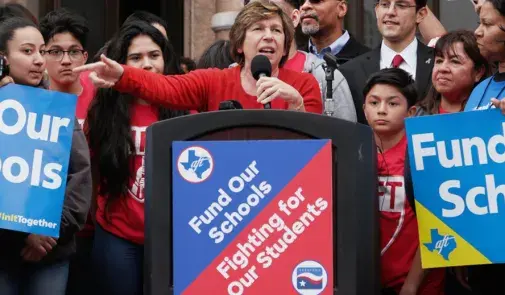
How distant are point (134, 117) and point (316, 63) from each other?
3.24 feet

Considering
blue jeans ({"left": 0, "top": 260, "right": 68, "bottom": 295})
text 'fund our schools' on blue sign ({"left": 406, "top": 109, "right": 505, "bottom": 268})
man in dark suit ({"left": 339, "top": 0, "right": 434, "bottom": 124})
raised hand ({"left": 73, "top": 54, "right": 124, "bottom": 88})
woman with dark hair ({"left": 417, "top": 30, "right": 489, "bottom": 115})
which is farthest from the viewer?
man in dark suit ({"left": 339, "top": 0, "right": 434, "bottom": 124})

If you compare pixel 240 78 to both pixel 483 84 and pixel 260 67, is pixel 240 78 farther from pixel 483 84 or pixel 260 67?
pixel 483 84

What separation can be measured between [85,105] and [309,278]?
2249mm

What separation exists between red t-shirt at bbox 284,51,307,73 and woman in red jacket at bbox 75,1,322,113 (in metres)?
0.54

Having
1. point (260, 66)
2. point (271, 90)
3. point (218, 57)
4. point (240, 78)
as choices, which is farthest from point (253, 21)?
point (218, 57)

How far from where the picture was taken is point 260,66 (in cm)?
478

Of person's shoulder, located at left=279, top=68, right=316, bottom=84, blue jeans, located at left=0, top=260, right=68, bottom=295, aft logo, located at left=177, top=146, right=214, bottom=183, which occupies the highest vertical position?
person's shoulder, located at left=279, top=68, right=316, bottom=84

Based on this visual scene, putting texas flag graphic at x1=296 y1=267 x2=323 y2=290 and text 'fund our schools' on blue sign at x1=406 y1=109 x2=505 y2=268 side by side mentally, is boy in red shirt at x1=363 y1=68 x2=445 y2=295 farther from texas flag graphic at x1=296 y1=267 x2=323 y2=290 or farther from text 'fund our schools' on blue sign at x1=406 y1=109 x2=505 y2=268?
texas flag graphic at x1=296 y1=267 x2=323 y2=290

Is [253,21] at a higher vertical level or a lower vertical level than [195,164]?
higher

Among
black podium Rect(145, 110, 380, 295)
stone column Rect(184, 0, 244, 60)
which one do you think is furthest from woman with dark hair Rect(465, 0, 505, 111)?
stone column Rect(184, 0, 244, 60)

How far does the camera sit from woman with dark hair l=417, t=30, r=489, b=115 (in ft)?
18.0

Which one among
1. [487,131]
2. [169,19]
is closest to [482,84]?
[487,131]

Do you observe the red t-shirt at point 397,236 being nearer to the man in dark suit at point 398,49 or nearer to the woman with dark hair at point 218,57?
the man in dark suit at point 398,49

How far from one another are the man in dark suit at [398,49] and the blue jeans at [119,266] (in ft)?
4.75
